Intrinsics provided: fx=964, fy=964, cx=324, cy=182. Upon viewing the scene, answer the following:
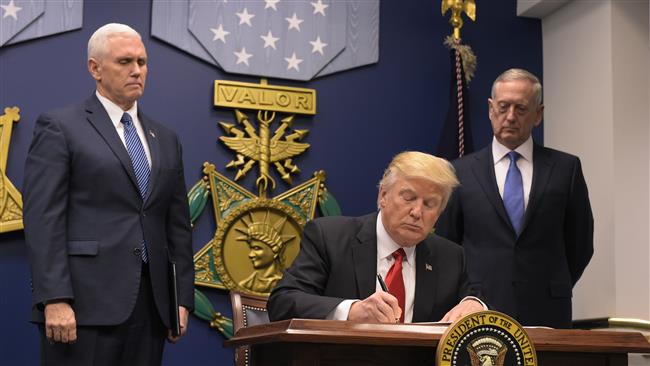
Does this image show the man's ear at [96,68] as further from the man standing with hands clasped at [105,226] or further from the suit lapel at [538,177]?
the suit lapel at [538,177]

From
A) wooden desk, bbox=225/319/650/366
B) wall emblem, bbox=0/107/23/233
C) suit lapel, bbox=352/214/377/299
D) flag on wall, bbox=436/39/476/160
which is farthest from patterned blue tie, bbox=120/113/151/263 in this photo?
flag on wall, bbox=436/39/476/160

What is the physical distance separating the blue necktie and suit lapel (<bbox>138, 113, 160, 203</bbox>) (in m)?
1.68

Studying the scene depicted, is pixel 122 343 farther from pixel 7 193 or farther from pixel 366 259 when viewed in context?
pixel 7 193

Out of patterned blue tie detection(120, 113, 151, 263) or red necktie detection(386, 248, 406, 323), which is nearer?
red necktie detection(386, 248, 406, 323)

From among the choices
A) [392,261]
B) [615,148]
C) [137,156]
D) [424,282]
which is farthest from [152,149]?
[615,148]

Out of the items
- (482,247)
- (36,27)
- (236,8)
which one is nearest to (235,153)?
(236,8)

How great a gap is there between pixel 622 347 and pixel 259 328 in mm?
979

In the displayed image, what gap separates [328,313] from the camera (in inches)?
112

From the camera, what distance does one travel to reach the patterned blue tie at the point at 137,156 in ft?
12.2

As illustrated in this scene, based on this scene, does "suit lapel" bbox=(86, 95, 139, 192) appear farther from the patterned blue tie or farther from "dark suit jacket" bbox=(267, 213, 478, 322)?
"dark suit jacket" bbox=(267, 213, 478, 322)

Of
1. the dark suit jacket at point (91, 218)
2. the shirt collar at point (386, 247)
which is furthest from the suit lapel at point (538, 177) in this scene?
the dark suit jacket at point (91, 218)

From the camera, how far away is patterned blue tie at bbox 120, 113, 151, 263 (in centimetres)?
371

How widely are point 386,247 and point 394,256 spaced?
0.13 feet

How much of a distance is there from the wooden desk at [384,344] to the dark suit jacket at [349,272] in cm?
42
